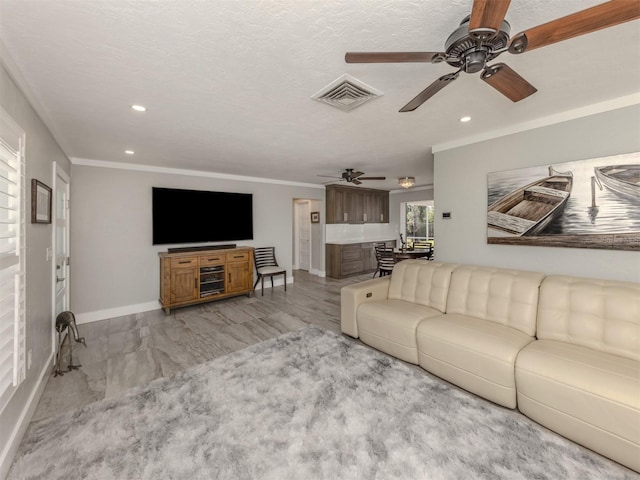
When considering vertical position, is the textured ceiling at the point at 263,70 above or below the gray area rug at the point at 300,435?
above

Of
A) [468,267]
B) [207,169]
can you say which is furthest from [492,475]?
[207,169]

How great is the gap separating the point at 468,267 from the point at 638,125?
179 centimetres

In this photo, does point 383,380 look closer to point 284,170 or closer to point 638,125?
point 638,125

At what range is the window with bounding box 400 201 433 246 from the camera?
8338mm

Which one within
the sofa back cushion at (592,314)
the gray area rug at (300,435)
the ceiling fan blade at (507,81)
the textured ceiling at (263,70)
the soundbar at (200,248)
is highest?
the textured ceiling at (263,70)

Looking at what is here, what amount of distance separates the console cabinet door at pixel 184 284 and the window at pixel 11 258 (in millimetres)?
2445

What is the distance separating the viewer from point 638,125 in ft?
7.32

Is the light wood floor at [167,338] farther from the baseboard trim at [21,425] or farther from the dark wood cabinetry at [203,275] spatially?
the dark wood cabinetry at [203,275]

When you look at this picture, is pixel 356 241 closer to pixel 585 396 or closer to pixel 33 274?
pixel 585 396

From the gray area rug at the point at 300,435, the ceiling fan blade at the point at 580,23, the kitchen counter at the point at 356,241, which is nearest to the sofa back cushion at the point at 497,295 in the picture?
the gray area rug at the point at 300,435

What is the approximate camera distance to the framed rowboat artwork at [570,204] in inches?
90.0

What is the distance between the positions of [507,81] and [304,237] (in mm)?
6777

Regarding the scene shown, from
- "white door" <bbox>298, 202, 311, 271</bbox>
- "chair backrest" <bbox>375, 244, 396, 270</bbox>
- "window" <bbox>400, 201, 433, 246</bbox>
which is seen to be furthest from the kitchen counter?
"chair backrest" <bbox>375, 244, 396, 270</bbox>

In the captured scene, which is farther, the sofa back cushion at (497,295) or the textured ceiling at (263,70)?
the sofa back cushion at (497,295)
